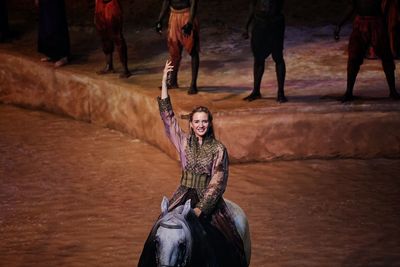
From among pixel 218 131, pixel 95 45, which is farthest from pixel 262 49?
pixel 95 45

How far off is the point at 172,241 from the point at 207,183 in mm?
872

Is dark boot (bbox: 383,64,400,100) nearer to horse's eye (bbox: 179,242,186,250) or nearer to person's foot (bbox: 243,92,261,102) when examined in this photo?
person's foot (bbox: 243,92,261,102)

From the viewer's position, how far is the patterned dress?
550 cm

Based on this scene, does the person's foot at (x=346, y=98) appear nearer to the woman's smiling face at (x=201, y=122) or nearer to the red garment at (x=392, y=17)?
the red garment at (x=392, y=17)

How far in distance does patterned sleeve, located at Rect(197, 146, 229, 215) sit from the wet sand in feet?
6.58

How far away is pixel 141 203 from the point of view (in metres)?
9.09

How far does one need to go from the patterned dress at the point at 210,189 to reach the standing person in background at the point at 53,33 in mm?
7482

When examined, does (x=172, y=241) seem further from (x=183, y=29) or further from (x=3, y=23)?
(x=3, y=23)

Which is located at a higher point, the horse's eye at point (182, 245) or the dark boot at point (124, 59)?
the horse's eye at point (182, 245)

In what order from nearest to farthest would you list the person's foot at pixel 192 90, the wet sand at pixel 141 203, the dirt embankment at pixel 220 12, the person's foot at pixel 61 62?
1. the wet sand at pixel 141 203
2. the person's foot at pixel 192 90
3. the person's foot at pixel 61 62
4. the dirt embankment at pixel 220 12

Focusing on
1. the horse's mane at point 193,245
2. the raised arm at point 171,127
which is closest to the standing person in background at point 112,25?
the raised arm at point 171,127

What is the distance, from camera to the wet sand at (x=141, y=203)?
305 inches

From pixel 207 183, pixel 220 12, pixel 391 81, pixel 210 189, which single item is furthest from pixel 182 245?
pixel 220 12

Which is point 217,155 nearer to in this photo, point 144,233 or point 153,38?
point 144,233
